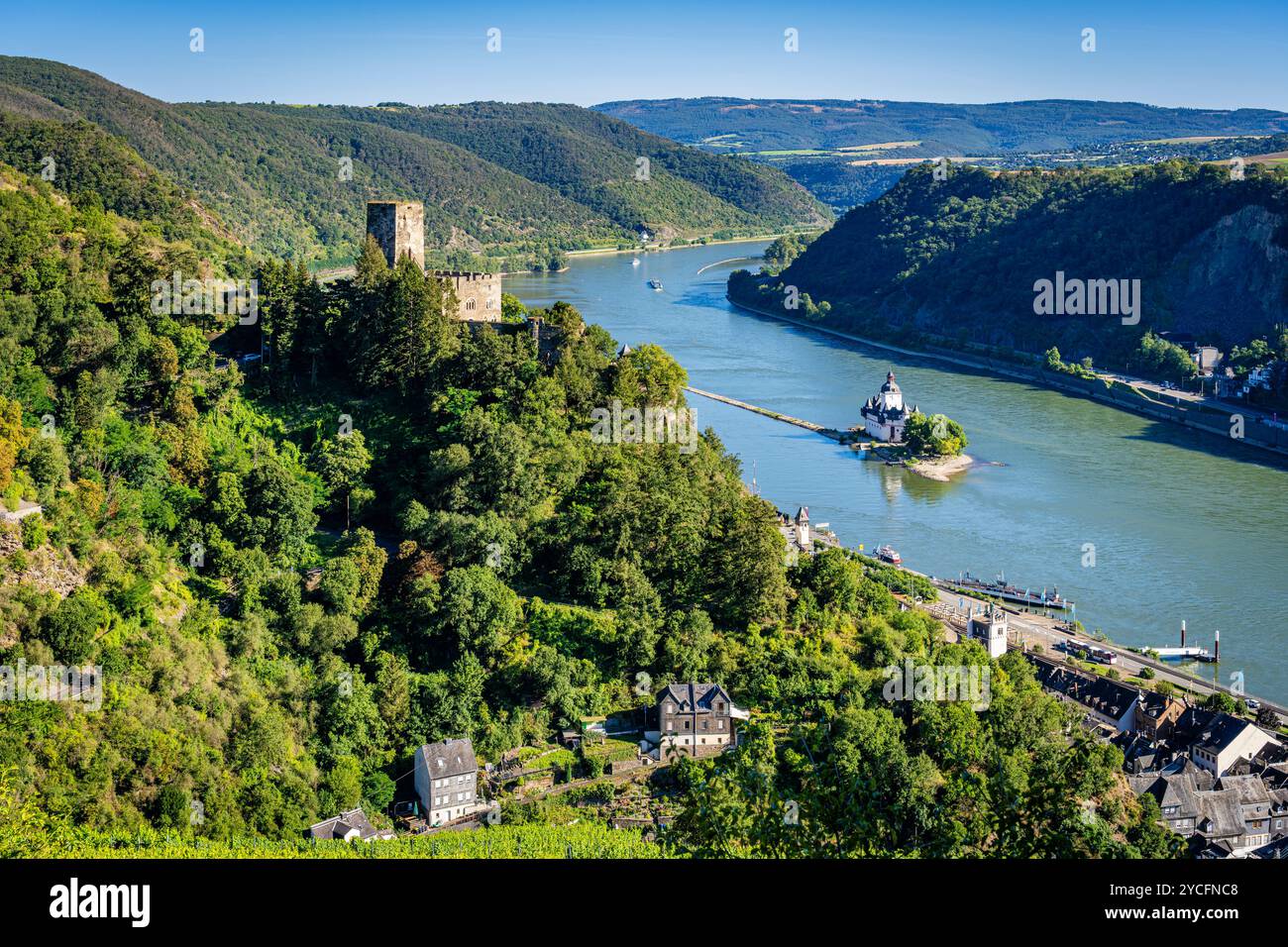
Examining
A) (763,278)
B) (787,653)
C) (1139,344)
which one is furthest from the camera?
(763,278)

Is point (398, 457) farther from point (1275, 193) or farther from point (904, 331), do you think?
point (1275, 193)

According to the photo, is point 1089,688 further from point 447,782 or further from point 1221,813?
point 447,782

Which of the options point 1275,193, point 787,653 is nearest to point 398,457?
point 787,653

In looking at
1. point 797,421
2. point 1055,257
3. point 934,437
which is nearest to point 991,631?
point 934,437

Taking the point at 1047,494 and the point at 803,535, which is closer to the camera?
the point at 803,535

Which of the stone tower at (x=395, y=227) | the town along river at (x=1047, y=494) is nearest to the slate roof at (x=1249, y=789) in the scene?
the town along river at (x=1047, y=494)
